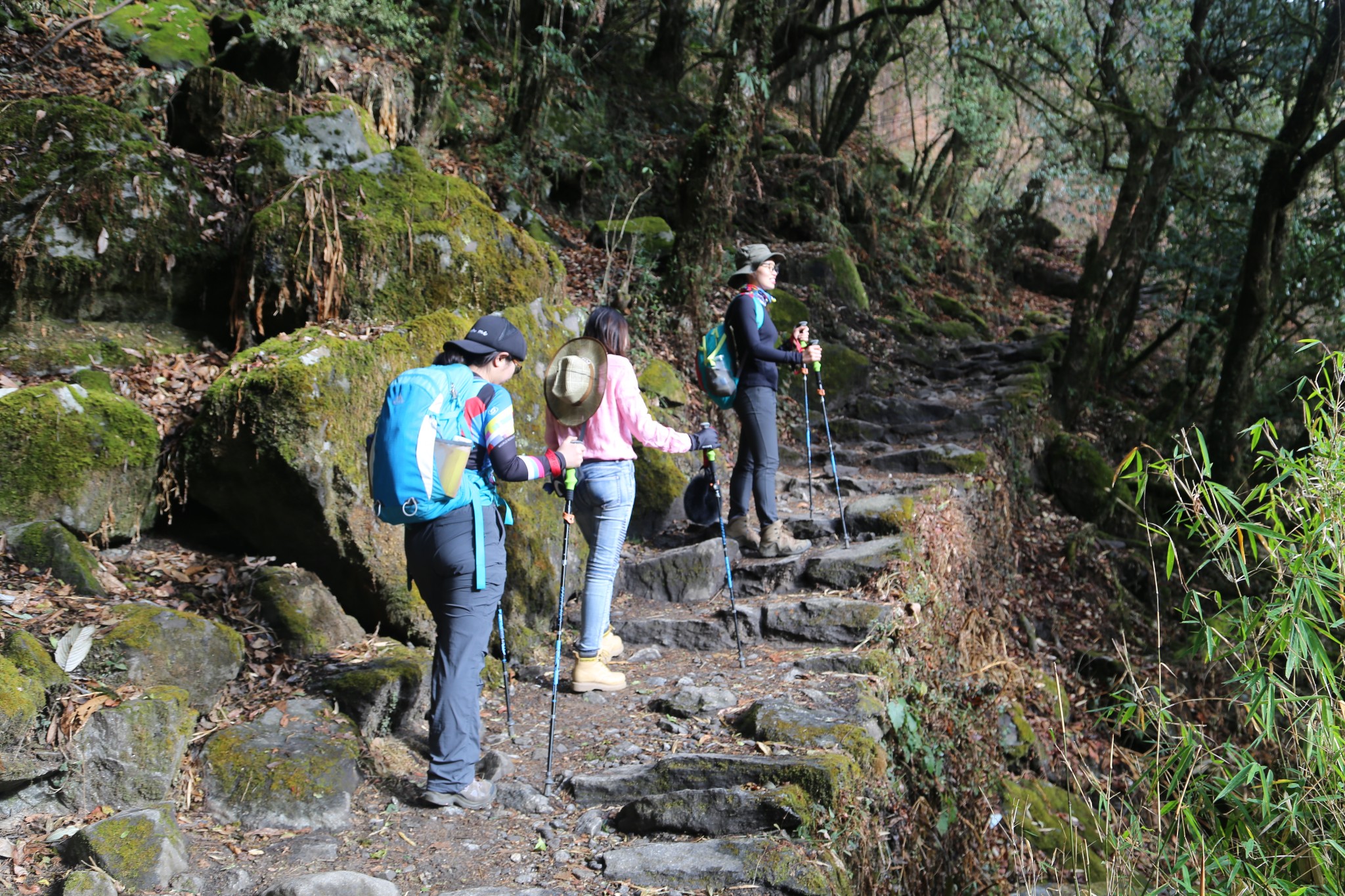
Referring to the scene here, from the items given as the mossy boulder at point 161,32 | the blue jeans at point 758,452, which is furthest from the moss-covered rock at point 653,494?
the mossy boulder at point 161,32

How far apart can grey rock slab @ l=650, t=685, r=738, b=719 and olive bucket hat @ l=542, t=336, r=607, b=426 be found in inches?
69.3

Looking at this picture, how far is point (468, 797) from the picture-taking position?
161 inches

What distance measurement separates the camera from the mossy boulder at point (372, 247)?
6.30 m

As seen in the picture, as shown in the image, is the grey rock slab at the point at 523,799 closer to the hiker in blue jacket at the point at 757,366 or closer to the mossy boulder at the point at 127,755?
the mossy boulder at the point at 127,755

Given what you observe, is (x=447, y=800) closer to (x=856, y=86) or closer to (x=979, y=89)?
(x=979, y=89)

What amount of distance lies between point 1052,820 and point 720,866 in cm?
396

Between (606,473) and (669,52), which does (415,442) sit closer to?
(606,473)

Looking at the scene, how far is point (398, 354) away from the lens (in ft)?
19.2

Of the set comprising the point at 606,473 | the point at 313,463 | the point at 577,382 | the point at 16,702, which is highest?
the point at 577,382

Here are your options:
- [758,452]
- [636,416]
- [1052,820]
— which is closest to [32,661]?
[636,416]

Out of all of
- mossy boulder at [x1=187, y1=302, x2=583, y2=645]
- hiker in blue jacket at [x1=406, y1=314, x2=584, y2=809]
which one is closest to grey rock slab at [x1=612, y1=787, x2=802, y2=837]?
hiker in blue jacket at [x1=406, y1=314, x2=584, y2=809]

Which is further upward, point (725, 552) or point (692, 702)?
point (725, 552)

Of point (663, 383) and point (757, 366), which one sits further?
point (663, 383)

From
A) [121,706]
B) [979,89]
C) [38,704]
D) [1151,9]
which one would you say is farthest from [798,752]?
[979,89]
